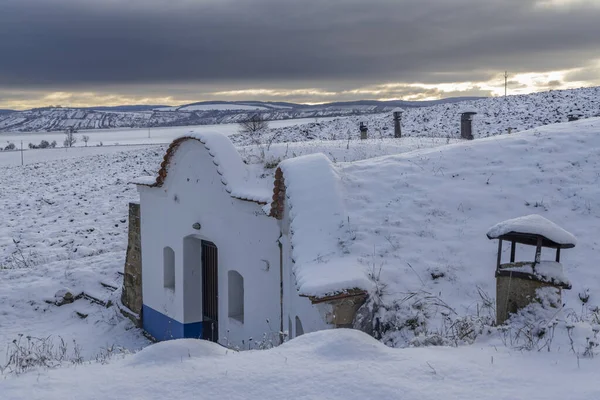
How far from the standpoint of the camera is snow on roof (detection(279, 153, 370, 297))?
7.20 metres

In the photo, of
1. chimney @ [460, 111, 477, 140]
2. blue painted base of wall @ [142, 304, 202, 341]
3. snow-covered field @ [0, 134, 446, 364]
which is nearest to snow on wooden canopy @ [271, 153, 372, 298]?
snow-covered field @ [0, 134, 446, 364]

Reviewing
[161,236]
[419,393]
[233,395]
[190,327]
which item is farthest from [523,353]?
[161,236]

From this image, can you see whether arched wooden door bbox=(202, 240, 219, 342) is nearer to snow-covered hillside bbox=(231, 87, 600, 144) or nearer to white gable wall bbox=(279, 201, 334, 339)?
white gable wall bbox=(279, 201, 334, 339)

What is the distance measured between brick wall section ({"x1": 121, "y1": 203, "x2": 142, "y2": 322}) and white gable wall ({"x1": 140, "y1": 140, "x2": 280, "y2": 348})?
1.45ft

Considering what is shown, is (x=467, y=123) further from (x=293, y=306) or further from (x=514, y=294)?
(x=514, y=294)

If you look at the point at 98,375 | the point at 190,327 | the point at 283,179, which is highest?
the point at 283,179

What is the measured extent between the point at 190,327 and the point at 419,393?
8792 mm

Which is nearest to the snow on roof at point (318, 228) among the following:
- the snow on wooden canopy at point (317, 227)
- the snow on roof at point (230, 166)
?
the snow on wooden canopy at point (317, 227)

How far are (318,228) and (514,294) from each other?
11.0ft

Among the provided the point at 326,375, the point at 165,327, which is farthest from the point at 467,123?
the point at 326,375

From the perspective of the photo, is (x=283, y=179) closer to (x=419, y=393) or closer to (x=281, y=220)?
(x=281, y=220)

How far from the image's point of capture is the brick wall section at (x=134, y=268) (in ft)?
47.0

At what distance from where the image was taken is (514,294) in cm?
588

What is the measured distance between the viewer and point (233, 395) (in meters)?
4.14
